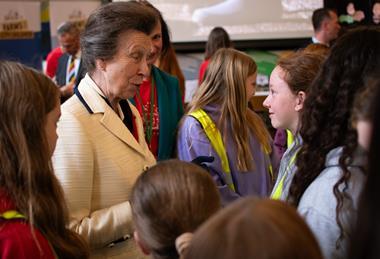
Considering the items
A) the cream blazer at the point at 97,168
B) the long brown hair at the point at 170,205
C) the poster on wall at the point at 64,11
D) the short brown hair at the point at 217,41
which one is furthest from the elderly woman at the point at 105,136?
the poster on wall at the point at 64,11

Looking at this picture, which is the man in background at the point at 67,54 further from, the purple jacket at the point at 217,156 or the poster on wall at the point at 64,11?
the purple jacket at the point at 217,156

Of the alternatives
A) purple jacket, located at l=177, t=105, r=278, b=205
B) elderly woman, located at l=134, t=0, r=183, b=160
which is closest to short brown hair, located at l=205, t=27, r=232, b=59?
elderly woman, located at l=134, t=0, r=183, b=160

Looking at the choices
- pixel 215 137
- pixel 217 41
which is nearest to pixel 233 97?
pixel 215 137

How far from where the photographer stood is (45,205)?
1603 mm

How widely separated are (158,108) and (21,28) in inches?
188

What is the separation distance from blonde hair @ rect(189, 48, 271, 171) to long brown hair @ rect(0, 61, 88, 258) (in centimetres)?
122

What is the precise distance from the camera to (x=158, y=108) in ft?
9.29

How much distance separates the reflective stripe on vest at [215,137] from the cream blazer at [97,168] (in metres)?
0.63

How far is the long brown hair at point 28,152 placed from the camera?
1.57m

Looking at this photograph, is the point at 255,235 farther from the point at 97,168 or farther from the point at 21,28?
the point at 21,28

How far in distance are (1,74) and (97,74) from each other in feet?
1.88

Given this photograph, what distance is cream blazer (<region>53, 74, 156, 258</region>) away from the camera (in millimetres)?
1923

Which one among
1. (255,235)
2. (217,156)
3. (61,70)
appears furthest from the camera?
(61,70)

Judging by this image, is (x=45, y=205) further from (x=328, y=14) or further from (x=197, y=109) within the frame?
(x=328, y=14)
